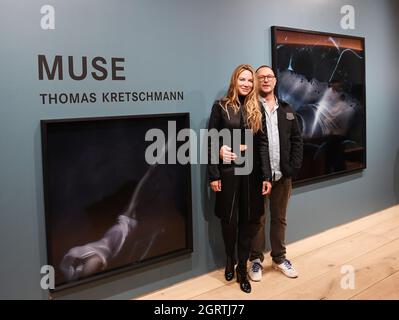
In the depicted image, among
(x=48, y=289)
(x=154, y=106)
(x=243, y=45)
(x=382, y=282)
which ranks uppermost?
(x=243, y=45)

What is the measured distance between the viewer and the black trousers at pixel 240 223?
2.57 meters

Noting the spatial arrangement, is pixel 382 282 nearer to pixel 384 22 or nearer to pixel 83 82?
pixel 83 82

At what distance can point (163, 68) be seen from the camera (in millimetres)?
2525

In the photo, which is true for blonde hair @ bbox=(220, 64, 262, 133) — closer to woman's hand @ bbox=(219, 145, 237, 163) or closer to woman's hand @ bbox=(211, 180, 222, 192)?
woman's hand @ bbox=(219, 145, 237, 163)

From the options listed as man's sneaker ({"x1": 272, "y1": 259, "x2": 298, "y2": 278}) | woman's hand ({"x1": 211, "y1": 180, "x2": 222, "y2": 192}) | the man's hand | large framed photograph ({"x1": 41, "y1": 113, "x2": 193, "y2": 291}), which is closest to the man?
man's sneaker ({"x1": 272, "y1": 259, "x2": 298, "y2": 278})

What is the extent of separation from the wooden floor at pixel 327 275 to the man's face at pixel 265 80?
1.20 m

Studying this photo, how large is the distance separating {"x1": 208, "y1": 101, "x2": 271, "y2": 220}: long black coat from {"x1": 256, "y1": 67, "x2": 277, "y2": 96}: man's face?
0.19 m

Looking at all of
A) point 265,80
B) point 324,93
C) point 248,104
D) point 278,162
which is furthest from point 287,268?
point 324,93

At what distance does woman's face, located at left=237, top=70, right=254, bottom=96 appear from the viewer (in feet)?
8.44

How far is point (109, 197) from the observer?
2.34 meters

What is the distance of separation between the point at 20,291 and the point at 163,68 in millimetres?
1411

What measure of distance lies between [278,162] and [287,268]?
697 mm

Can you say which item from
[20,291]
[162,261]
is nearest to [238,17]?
[162,261]

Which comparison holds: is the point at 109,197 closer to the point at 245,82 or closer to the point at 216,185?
the point at 216,185
